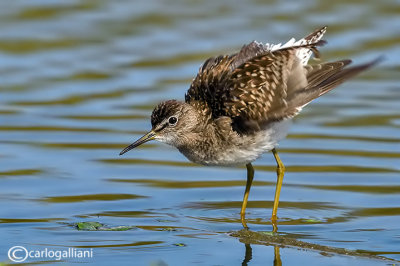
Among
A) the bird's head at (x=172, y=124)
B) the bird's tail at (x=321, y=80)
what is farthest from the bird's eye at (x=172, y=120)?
the bird's tail at (x=321, y=80)

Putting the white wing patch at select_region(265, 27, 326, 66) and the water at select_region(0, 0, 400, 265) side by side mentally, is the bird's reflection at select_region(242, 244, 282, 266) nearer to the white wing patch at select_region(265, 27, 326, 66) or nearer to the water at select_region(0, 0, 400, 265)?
the water at select_region(0, 0, 400, 265)

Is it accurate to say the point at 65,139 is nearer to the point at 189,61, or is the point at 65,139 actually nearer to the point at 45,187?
the point at 45,187

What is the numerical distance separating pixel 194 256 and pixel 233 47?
1033 centimetres

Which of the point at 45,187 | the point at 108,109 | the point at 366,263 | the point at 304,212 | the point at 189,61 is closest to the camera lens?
the point at 366,263

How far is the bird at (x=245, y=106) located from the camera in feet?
33.5

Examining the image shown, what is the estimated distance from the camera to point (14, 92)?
623 inches

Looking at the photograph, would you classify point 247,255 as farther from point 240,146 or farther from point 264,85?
point 264,85

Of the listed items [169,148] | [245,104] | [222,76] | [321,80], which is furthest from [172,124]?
[169,148]

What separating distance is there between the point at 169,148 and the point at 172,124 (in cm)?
278

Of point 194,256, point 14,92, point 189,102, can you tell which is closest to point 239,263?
point 194,256

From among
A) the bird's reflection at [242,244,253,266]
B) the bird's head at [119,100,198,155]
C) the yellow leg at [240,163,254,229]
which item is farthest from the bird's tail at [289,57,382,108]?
the bird's reflection at [242,244,253,266]

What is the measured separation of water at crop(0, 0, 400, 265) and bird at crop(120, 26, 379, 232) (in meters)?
0.70

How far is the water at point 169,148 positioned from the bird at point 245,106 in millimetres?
700

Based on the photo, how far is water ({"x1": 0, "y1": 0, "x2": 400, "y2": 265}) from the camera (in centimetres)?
918
